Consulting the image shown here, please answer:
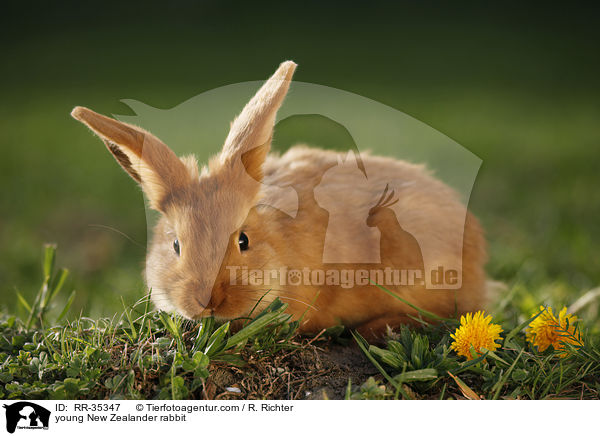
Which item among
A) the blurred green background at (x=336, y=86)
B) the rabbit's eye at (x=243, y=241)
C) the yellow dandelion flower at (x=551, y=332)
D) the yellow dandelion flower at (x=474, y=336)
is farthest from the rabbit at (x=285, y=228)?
the blurred green background at (x=336, y=86)

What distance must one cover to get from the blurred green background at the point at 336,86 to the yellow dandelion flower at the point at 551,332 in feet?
3.29

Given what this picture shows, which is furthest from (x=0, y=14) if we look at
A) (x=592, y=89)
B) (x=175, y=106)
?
(x=592, y=89)

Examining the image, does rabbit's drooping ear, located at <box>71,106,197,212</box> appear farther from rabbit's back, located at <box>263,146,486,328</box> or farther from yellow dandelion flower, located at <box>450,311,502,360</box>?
yellow dandelion flower, located at <box>450,311,502,360</box>

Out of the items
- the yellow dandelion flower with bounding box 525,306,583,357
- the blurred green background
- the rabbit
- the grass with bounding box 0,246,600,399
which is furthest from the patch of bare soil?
the blurred green background

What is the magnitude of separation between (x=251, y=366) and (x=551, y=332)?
1.29 meters

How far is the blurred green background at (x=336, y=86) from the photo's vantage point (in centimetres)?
A: 446

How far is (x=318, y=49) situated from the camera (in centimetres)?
527

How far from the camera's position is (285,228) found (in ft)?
8.73

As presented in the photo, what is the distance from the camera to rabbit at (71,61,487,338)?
235 centimetres

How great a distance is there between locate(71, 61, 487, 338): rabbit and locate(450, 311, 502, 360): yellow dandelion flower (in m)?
0.24

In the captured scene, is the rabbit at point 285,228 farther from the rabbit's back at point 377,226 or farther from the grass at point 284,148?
the grass at point 284,148
